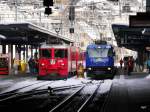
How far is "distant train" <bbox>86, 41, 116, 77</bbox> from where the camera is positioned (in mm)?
46594

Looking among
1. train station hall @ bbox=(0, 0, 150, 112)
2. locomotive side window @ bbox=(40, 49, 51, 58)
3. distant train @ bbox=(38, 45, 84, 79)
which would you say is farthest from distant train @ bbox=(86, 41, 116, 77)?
locomotive side window @ bbox=(40, 49, 51, 58)

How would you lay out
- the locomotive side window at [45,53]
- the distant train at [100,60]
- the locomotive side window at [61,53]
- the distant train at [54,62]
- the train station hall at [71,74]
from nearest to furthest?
the train station hall at [71,74]
the distant train at [54,62]
the locomotive side window at [61,53]
the locomotive side window at [45,53]
the distant train at [100,60]

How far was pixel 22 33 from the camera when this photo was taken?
178 ft

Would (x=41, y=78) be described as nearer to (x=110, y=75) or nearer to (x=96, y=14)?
(x=110, y=75)

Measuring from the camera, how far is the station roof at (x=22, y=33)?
45759 millimetres

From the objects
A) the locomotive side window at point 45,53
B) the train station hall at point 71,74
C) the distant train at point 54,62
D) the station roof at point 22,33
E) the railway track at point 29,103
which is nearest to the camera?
the railway track at point 29,103

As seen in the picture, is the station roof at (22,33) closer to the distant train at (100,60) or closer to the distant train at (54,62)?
the distant train at (54,62)

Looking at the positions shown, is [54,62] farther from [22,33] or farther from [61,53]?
[22,33]

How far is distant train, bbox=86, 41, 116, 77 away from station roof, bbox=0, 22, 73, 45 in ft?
10.4

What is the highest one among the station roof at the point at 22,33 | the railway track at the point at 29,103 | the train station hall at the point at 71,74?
the station roof at the point at 22,33

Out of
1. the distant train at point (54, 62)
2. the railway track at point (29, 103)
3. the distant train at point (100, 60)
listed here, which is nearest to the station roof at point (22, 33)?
the distant train at point (54, 62)

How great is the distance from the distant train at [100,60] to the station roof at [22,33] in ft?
10.4

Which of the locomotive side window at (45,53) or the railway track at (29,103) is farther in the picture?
the locomotive side window at (45,53)

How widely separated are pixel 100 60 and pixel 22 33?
10.4 metres
